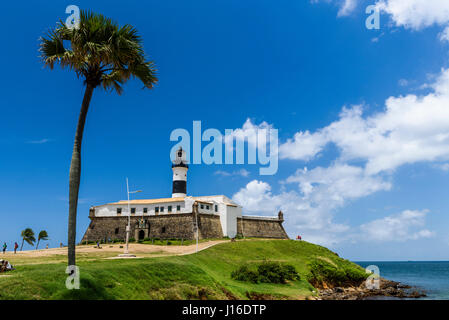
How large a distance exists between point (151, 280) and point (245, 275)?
13.7 meters

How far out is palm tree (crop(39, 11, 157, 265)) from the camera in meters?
16.1

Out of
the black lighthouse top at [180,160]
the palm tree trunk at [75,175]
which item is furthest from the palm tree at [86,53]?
the black lighthouse top at [180,160]

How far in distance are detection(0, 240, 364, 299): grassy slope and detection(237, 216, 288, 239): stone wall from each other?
1809cm

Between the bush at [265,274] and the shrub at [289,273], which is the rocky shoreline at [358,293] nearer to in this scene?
the shrub at [289,273]

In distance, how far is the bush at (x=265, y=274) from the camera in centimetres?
3416

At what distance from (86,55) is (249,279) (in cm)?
2536

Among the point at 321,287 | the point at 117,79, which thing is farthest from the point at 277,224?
the point at 117,79

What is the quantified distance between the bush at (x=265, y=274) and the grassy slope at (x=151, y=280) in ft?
2.92

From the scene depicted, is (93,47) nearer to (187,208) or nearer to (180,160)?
(187,208)

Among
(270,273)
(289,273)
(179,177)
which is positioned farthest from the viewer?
(179,177)

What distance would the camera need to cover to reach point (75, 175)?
16.2 meters

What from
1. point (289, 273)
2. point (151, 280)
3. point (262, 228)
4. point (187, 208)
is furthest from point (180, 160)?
point (151, 280)
